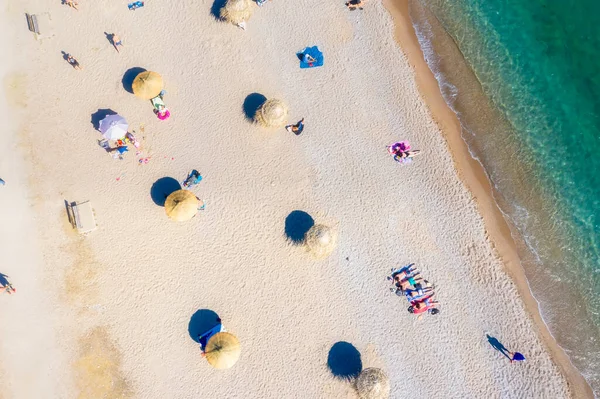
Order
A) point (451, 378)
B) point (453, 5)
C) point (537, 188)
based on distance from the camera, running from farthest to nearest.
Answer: point (453, 5)
point (537, 188)
point (451, 378)

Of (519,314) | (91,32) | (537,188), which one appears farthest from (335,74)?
(519,314)

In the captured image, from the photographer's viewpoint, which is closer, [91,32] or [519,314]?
[519,314]

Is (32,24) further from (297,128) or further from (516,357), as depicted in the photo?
(516,357)

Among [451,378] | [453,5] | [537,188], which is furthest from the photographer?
[453,5]

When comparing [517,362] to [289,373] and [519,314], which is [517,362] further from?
[289,373]

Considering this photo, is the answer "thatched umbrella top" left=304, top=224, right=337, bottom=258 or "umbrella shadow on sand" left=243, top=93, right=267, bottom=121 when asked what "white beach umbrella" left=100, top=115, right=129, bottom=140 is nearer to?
"umbrella shadow on sand" left=243, top=93, right=267, bottom=121
